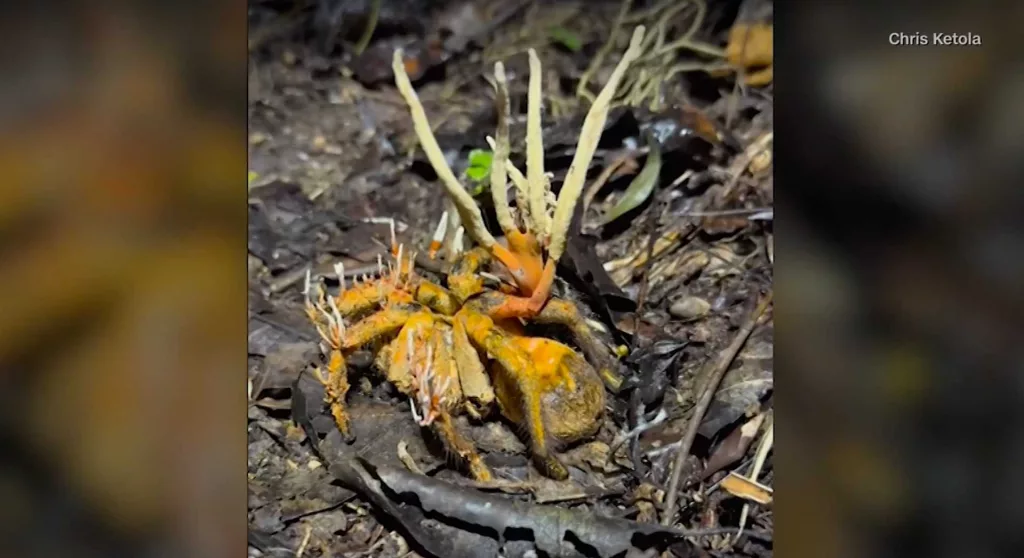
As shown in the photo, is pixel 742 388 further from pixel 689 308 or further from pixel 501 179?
pixel 501 179

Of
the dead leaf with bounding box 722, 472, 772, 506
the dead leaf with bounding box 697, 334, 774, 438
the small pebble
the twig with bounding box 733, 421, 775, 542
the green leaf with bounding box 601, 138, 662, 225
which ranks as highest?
the green leaf with bounding box 601, 138, 662, 225

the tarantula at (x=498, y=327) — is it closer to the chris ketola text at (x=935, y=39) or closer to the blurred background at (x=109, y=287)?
the blurred background at (x=109, y=287)

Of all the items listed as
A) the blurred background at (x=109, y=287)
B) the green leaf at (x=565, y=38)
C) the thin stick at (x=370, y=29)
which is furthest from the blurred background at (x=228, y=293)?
the green leaf at (x=565, y=38)

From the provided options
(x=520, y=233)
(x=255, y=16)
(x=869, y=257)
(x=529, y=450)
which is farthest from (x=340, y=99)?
(x=869, y=257)

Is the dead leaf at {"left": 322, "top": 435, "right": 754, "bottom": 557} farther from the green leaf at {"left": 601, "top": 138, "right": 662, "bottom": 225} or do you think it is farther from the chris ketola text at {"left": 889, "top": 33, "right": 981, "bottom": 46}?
the chris ketola text at {"left": 889, "top": 33, "right": 981, "bottom": 46}

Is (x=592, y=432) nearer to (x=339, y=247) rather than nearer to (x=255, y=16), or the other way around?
(x=339, y=247)

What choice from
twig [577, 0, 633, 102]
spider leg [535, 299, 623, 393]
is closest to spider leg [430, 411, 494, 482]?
spider leg [535, 299, 623, 393]
